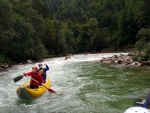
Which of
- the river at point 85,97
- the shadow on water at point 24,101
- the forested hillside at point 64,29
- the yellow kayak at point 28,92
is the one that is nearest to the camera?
the river at point 85,97

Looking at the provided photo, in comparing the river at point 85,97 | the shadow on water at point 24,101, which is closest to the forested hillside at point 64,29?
the river at point 85,97

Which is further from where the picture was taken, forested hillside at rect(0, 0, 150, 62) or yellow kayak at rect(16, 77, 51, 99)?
forested hillside at rect(0, 0, 150, 62)

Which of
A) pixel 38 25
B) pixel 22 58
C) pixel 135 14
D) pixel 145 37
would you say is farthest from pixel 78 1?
pixel 145 37

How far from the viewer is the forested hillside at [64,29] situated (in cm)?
2819

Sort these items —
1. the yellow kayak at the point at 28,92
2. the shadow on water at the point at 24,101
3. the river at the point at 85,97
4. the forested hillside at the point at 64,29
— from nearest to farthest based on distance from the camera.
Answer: the river at the point at 85,97 < the shadow on water at the point at 24,101 < the yellow kayak at the point at 28,92 < the forested hillside at the point at 64,29

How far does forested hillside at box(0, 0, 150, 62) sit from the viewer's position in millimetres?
28188

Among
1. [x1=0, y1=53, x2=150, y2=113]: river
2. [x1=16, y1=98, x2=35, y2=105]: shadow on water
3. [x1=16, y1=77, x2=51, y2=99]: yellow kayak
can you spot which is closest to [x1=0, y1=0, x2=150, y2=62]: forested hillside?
[x1=0, y1=53, x2=150, y2=113]: river

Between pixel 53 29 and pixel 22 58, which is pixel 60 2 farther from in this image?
pixel 22 58

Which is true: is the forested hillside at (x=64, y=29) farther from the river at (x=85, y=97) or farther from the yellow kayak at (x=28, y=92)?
the yellow kayak at (x=28, y=92)

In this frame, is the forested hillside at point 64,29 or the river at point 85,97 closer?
the river at point 85,97

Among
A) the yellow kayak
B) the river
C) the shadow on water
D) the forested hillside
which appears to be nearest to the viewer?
the river

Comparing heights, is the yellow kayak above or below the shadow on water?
above

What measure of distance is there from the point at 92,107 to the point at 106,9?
8675 cm

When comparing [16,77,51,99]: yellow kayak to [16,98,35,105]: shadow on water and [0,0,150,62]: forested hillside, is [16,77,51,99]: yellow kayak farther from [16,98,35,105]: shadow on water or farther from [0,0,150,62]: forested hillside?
[0,0,150,62]: forested hillside
